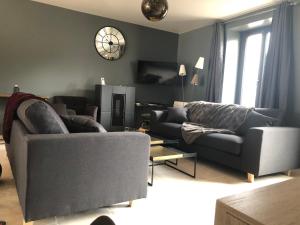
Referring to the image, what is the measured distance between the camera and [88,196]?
5.46 ft

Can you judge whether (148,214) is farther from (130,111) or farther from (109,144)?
(130,111)

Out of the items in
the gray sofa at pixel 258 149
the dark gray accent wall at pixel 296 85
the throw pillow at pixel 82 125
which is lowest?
the gray sofa at pixel 258 149

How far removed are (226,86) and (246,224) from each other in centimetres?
436

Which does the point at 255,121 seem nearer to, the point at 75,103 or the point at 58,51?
the point at 75,103

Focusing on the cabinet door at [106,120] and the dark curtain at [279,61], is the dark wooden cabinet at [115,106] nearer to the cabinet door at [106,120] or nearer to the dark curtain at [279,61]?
the cabinet door at [106,120]

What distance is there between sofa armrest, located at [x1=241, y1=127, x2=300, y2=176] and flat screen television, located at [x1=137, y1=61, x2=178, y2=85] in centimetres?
296

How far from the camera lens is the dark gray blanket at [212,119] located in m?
3.35

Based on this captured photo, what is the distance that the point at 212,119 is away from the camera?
3869 millimetres

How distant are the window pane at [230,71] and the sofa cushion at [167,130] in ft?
4.83

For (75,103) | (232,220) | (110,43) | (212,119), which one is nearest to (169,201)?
(232,220)

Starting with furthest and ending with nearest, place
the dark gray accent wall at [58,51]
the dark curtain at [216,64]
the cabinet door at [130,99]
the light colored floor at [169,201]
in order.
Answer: the cabinet door at [130,99], the dark curtain at [216,64], the dark gray accent wall at [58,51], the light colored floor at [169,201]

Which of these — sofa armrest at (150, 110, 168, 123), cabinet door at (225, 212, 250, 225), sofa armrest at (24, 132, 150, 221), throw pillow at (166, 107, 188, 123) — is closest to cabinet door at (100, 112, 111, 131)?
sofa armrest at (150, 110, 168, 123)

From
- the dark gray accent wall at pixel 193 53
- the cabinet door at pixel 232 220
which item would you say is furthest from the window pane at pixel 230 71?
the cabinet door at pixel 232 220

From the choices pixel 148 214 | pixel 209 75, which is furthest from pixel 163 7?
pixel 209 75
